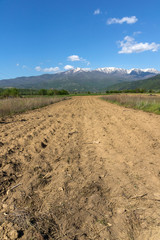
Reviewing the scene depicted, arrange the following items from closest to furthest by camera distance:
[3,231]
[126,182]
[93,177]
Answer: [3,231] < [126,182] < [93,177]

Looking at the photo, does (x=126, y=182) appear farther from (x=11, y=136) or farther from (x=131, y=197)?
(x=11, y=136)

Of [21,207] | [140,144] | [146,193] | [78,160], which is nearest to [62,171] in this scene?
[78,160]

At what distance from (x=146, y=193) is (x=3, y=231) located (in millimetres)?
2057

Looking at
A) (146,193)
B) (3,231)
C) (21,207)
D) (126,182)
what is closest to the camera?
(3,231)

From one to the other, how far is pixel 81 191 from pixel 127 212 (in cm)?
76

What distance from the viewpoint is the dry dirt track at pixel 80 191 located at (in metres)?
1.63

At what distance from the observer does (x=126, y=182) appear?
246cm

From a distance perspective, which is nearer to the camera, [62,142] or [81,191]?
[81,191]

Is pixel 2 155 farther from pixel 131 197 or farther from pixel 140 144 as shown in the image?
pixel 140 144

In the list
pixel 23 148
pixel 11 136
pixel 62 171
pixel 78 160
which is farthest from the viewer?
pixel 11 136

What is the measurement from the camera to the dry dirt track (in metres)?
1.63

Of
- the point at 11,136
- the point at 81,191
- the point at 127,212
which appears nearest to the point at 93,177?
the point at 81,191

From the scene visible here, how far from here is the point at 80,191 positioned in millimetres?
2285

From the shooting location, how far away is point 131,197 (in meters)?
2.10
